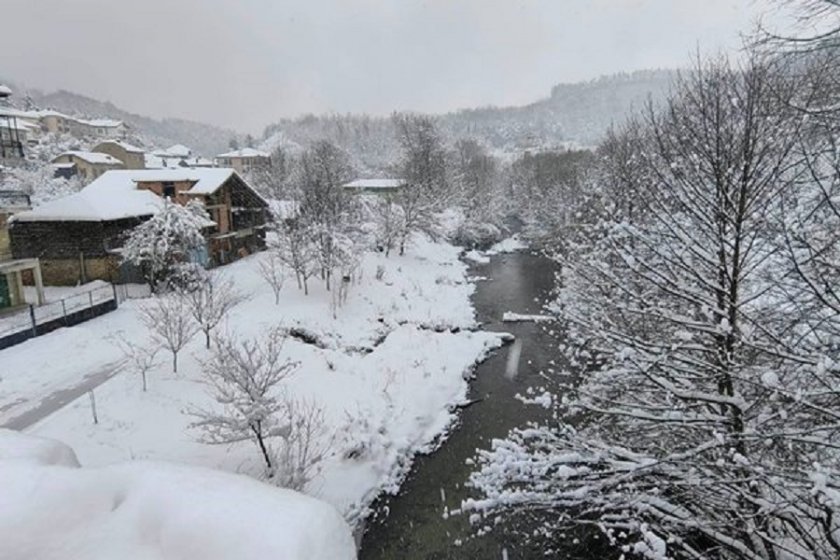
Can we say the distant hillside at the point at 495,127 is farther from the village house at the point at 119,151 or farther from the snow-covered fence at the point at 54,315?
the snow-covered fence at the point at 54,315

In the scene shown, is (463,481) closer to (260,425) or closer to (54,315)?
(260,425)

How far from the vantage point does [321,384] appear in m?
16.0

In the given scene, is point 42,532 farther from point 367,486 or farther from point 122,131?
point 122,131

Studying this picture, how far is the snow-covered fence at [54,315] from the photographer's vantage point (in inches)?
686

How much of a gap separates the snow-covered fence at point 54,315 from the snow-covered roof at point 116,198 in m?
5.43

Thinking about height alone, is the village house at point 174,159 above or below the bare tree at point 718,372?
above

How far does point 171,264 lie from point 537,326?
63.0 ft

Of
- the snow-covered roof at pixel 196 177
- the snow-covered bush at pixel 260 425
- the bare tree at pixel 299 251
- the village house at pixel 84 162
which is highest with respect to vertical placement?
the village house at pixel 84 162

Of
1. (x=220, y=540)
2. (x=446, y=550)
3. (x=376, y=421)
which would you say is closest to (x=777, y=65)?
(x=220, y=540)

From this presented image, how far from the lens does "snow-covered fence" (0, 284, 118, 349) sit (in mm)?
17434

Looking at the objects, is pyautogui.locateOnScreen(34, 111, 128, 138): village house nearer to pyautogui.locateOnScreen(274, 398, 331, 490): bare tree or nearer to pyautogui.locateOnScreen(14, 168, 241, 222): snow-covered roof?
pyautogui.locateOnScreen(14, 168, 241, 222): snow-covered roof

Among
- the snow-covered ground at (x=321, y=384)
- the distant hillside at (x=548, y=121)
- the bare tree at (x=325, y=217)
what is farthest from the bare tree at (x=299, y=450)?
the distant hillside at (x=548, y=121)

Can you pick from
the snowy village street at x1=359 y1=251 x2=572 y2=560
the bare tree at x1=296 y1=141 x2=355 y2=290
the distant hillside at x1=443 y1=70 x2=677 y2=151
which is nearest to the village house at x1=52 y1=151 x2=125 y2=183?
the bare tree at x1=296 y1=141 x2=355 y2=290

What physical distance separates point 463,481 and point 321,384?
5964 millimetres
